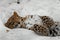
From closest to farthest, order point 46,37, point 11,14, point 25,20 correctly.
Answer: point 46,37, point 25,20, point 11,14

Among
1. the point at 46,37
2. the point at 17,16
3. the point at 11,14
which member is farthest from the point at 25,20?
the point at 46,37

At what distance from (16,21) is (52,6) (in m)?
0.72

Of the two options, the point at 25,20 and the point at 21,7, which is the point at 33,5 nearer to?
the point at 21,7

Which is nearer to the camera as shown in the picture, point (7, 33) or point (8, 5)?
point (7, 33)

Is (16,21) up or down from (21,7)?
down

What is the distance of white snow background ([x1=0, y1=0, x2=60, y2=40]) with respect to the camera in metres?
2.29

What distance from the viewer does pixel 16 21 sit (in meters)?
2.56

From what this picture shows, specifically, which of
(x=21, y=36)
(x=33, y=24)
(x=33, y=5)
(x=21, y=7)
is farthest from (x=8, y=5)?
(x=21, y=36)

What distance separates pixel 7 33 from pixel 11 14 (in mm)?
520

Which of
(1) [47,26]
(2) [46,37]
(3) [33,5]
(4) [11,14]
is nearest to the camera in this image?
(2) [46,37]

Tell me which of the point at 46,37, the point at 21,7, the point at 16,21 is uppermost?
the point at 21,7

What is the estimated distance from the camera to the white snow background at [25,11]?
7.53 ft

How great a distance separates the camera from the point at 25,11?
9.37 ft

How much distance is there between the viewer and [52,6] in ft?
9.58
